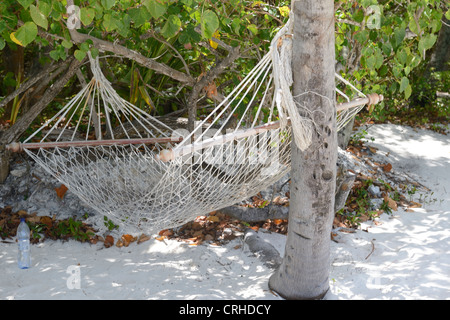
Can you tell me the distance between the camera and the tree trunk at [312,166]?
78.0 inches

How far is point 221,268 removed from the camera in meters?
2.66

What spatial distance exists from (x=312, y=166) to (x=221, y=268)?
86 centimetres

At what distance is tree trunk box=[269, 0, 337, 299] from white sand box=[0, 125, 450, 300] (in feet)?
0.51

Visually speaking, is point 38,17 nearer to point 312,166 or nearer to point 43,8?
point 43,8

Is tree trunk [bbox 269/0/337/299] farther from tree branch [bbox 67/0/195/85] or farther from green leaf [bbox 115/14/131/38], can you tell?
tree branch [bbox 67/0/195/85]

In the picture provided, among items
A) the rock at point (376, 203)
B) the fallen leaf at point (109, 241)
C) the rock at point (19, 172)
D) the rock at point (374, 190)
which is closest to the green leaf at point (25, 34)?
the fallen leaf at point (109, 241)

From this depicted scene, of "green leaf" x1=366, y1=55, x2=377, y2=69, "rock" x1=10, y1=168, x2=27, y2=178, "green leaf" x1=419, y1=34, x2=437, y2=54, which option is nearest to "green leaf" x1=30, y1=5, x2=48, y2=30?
"green leaf" x1=366, y1=55, x2=377, y2=69

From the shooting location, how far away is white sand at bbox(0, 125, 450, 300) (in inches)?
93.8

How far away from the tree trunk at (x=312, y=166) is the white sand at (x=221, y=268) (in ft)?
0.51

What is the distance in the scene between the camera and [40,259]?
2.75 metres

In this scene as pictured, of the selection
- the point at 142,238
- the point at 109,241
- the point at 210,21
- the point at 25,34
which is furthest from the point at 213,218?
the point at 25,34
